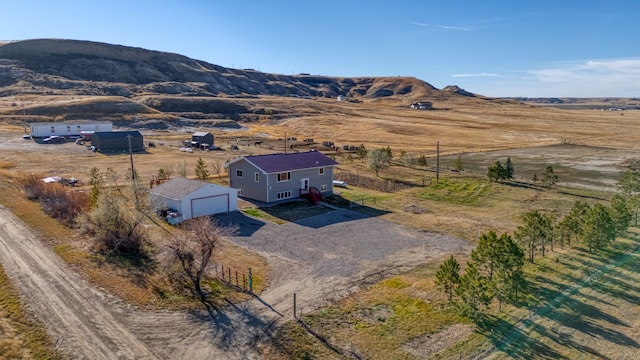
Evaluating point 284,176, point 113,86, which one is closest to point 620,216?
point 284,176

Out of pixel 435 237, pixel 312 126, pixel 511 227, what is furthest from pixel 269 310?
pixel 312 126

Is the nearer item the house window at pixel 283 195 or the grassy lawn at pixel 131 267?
the grassy lawn at pixel 131 267

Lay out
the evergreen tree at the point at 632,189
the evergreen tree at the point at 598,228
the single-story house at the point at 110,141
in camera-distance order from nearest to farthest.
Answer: the evergreen tree at the point at 598,228
the evergreen tree at the point at 632,189
the single-story house at the point at 110,141

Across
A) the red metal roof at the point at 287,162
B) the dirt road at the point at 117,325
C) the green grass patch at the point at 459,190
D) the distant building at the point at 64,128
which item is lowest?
the dirt road at the point at 117,325

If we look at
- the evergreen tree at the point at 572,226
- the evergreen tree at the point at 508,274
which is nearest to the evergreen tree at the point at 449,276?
the evergreen tree at the point at 508,274

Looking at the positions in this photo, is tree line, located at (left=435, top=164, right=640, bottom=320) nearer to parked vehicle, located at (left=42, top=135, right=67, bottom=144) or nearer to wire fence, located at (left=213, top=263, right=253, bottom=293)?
wire fence, located at (left=213, top=263, right=253, bottom=293)

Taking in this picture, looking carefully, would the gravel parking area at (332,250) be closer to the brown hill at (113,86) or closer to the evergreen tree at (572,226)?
the evergreen tree at (572,226)

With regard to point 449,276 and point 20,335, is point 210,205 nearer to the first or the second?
point 20,335
